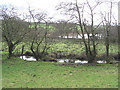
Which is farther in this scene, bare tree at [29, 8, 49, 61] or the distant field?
the distant field

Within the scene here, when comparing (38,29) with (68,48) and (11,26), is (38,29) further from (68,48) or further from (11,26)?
(68,48)

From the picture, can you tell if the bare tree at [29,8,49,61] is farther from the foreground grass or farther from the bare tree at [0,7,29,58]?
the foreground grass

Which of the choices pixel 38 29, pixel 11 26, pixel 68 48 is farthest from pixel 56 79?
pixel 68 48

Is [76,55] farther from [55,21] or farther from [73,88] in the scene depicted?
[73,88]

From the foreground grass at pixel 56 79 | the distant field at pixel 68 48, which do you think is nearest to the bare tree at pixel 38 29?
the distant field at pixel 68 48

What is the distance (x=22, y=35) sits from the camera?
67.1 ft

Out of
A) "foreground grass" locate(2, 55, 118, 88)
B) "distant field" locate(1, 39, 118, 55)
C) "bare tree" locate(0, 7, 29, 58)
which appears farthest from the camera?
"distant field" locate(1, 39, 118, 55)

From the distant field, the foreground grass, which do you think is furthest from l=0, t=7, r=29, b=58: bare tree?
the foreground grass

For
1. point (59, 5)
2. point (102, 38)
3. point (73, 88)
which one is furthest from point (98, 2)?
point (73, 88)

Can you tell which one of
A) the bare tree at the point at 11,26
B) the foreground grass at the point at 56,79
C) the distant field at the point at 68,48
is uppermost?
the bare tree at the point at 11,26

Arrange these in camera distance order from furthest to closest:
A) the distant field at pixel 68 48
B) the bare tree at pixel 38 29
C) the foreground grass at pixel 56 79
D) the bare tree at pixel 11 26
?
the distant field at pixel 68 48, the bare tree at pixel 38 29, the bare tree at pixel 11 26, the foreground grass at pixel 56 79

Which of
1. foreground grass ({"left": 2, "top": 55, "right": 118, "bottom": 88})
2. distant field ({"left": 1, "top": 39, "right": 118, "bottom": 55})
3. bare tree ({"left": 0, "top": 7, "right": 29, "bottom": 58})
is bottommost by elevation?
foreground grass ({"left": 2, "top": 55, "right": 118, "bottom": 88})

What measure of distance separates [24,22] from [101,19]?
33.7ft

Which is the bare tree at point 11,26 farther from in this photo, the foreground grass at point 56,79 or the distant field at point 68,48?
the foreground grass at point 56,79
